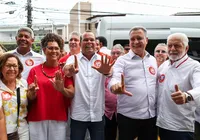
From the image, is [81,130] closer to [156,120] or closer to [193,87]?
[156,120]

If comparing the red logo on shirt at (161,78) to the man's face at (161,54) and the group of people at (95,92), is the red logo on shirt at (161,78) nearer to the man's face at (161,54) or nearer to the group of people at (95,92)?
the group of people at (95,92)

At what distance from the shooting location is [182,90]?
2812 millimetres

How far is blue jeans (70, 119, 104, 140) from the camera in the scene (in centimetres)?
316

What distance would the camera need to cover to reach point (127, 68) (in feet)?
10.6

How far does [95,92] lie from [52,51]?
0.76 m

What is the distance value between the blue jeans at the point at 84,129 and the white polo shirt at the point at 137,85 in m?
0.36

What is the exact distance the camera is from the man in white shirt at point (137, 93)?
3.14m

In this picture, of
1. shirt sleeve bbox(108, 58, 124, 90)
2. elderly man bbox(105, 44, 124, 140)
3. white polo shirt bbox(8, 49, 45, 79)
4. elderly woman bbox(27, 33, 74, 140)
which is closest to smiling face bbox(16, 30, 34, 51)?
white polo shirt bbox(8, 49, 45, 79)

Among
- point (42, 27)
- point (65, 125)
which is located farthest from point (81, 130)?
point (42, 27)

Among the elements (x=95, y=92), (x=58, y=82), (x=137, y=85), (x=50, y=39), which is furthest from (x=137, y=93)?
(x=50, y=39)

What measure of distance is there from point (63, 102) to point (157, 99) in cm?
121

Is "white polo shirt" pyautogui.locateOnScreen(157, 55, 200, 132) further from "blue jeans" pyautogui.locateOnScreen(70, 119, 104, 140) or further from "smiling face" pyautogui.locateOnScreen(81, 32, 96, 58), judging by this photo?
"smiling face" pyautogui.locateOnScreen(81, 32, 96, 58)

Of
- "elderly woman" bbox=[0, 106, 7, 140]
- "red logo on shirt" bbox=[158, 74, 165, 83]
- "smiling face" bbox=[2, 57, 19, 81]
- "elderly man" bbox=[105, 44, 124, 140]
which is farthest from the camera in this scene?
"elderly man" bbox=[105, 44, 124, 140]

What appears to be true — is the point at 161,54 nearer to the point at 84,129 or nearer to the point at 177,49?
the point at 177,49
